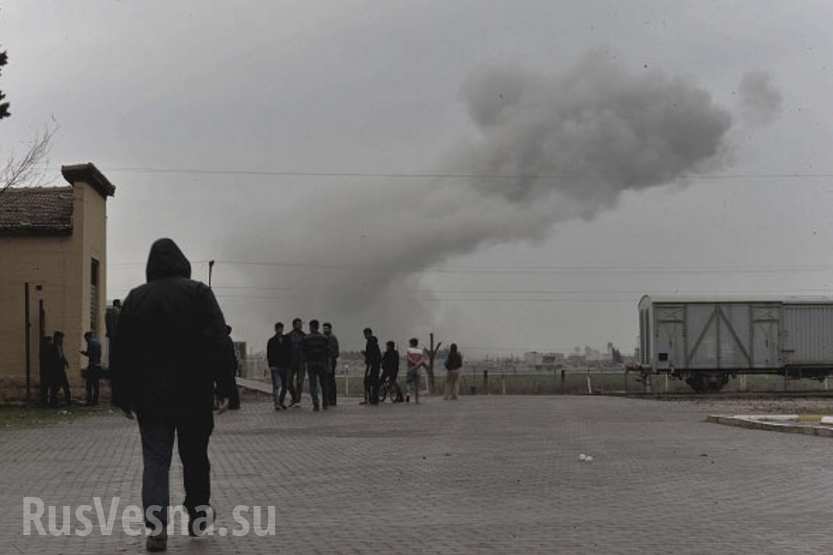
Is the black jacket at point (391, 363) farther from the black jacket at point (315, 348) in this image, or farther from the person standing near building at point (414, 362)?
the black jacket at point (315, 348)

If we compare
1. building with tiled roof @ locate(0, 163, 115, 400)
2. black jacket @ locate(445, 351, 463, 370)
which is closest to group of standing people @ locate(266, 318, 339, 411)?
building with tiled roof @ locate(0, 163, 115, 400)

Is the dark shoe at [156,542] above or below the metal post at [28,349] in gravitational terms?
below

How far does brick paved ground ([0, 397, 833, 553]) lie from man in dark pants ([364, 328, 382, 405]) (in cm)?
726

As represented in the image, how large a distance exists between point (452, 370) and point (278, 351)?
25.8 ft

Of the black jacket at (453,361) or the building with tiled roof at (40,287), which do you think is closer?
the building with tiled roof at (40,287)

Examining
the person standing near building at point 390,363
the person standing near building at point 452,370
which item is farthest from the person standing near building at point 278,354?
the person standing near building at point 452,370

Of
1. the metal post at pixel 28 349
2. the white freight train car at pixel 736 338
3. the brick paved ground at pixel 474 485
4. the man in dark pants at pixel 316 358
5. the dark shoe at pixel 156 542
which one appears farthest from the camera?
the white freight train car at pixel 736 338

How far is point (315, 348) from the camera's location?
22266 millimetres

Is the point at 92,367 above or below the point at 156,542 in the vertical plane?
above

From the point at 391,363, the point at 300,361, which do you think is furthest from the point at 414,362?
the point at 300,361

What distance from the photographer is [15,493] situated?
9320mm

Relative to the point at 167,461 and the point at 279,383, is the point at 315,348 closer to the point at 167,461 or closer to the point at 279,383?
the point at 279,383

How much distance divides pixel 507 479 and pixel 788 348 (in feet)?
96.5

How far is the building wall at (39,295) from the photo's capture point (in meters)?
24.8
